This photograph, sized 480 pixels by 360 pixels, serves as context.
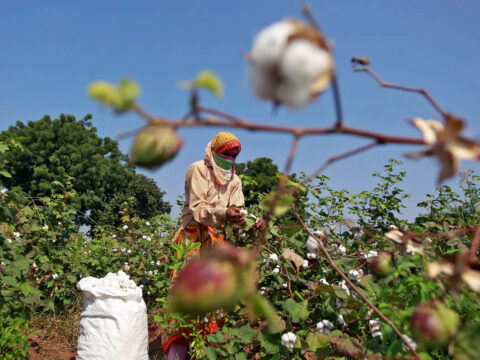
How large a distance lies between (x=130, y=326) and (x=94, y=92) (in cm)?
279

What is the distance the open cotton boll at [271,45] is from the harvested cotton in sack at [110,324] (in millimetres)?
2774

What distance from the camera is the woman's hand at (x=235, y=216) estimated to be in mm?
2238

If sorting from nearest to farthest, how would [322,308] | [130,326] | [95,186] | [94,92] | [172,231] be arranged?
[94,92], [322,308], [130,326], [172,231], [95,186]

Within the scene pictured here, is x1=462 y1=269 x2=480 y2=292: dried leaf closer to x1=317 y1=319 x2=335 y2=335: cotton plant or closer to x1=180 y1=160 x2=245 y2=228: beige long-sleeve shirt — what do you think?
x1=317 y1=319 x2=335 y2=335: cotton plant

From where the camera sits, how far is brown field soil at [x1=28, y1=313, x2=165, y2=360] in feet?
11.2

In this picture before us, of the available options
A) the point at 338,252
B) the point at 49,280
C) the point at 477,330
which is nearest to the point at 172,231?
the point at 49,280

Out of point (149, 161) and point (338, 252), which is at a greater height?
point (338, 252)

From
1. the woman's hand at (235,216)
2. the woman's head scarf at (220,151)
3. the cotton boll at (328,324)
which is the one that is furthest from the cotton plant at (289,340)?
the woman's head scarf at (220,151)

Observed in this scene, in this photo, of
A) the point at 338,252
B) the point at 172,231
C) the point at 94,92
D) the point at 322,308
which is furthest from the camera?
the point at 172,231

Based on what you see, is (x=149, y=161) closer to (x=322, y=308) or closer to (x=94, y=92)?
(x=94, y=92)

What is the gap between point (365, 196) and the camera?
3.84 metres

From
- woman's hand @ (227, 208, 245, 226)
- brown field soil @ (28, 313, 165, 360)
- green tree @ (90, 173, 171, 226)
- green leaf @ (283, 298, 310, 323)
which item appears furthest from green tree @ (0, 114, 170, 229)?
green leaf @ (283, 298, 310, 323)

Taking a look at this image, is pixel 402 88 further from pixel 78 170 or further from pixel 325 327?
pixel 78 170

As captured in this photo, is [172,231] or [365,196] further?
[172,231]
